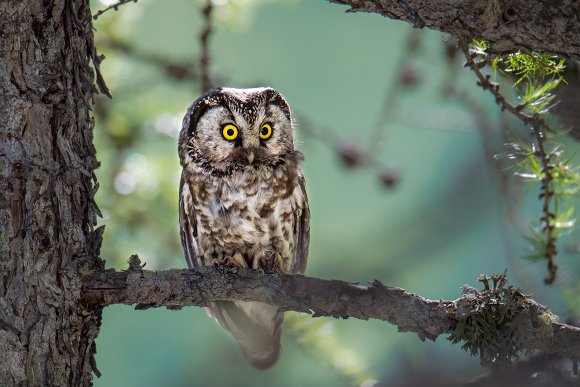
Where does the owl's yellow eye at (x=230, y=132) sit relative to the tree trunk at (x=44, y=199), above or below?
above

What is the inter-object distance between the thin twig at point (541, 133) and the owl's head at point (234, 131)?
0.69 meters

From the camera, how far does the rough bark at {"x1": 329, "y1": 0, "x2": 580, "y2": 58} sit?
118 cm

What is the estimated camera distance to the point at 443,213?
386cm

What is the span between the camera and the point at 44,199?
4.53ft

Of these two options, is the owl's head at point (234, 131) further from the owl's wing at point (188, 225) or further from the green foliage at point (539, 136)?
the green foliage at point (539, 136)

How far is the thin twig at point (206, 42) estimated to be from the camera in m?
1.73

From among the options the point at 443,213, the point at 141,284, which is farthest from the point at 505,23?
the point at 443,213

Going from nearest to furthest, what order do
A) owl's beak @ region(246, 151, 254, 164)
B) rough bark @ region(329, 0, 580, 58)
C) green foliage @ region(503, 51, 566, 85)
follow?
rough bark @ region(329, 0, 580, 58) → green foliage @ region(503, 51, 566, 85) → owl's beak @ region(246, 151, 254, 164)

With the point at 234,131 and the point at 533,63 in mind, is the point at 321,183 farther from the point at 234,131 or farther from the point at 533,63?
the point at 533,63

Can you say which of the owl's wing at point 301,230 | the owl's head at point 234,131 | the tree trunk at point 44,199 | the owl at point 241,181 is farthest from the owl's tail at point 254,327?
the tree trunk at point 44,199

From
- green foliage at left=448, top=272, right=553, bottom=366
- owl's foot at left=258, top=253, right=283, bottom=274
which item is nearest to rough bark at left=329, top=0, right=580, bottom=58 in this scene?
green foliage at left=448, top=272, right=553, bottom=366

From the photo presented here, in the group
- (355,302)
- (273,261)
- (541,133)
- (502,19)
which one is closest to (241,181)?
(273,261)

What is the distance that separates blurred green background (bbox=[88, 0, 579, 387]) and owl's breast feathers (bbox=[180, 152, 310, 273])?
22cm

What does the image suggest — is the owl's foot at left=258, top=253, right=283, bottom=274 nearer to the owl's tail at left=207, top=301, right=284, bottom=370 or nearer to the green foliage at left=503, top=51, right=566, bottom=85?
the owl's tail at left=207, top=301, right=284, bottom=370
